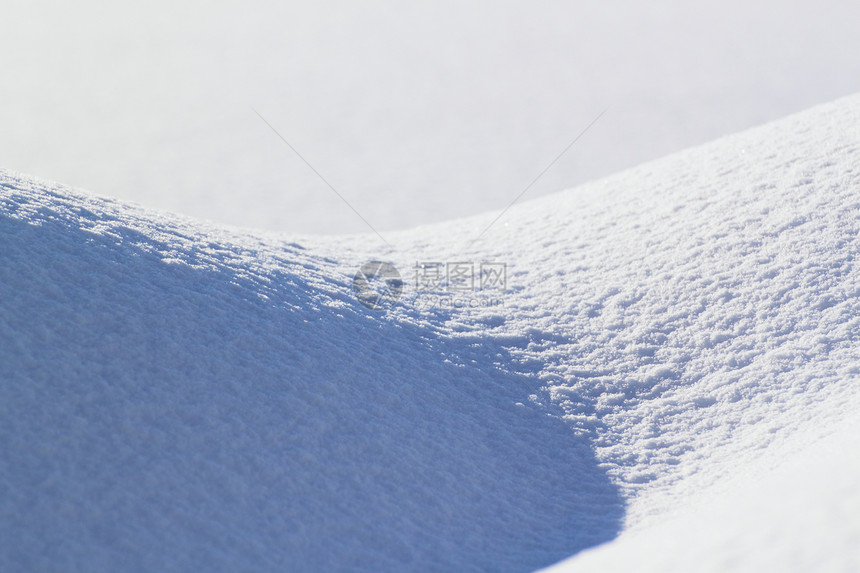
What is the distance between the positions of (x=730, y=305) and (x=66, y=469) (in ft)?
10.0

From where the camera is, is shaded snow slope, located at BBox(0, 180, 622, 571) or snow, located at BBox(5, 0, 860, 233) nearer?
shaded snow slope, located at BBox(0, 180, 622, 571)

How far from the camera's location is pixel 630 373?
338 cm

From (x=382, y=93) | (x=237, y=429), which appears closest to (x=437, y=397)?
(x=237, y=429)

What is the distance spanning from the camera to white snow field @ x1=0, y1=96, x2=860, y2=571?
219cm

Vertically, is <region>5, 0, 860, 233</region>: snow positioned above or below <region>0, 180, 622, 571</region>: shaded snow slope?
above

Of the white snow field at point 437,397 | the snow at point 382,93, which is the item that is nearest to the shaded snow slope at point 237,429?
the white snow field at point 437,397

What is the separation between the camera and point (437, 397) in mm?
3084

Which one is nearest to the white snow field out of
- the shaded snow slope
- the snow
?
the shaded snow slope

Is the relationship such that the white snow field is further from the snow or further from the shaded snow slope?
the snow

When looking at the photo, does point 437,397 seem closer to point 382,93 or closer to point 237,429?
point 237,429

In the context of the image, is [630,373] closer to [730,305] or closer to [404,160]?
[730,305]

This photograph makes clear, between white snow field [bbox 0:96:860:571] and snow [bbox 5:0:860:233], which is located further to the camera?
snow [bbox 5:0:860:233]

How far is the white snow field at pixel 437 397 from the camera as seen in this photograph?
2186mm

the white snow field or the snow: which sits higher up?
the snow
